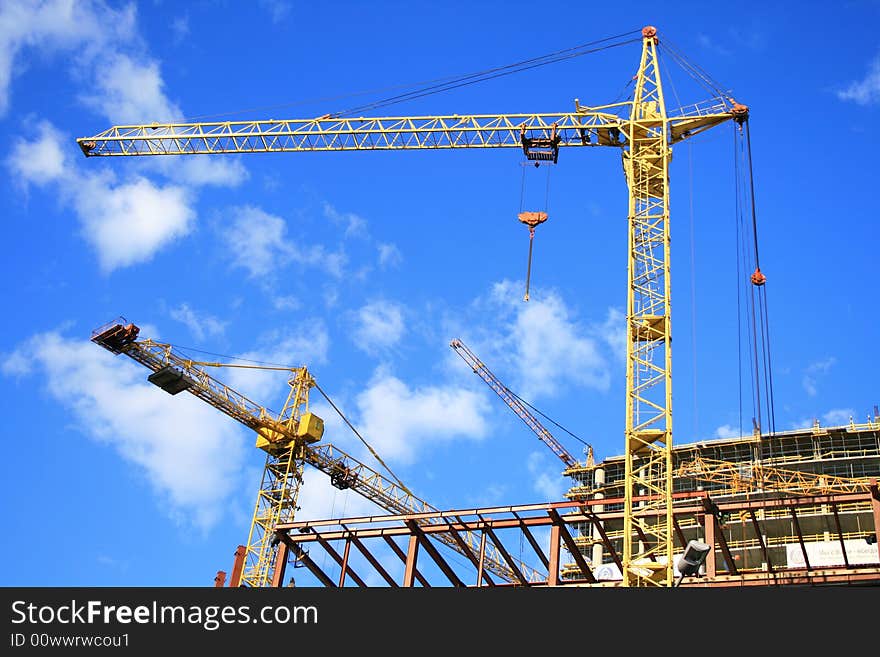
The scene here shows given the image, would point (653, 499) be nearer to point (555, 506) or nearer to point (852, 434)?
point (555, 506)

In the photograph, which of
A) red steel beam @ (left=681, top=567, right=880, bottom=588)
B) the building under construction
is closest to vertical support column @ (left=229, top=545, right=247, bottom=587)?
the building under construction

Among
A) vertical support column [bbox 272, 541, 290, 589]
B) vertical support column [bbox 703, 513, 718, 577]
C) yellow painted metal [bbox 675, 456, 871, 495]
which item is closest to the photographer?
Answer: vertical support column [bbox 703, 513, 718, 577]

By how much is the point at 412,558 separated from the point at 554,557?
6.51 meters

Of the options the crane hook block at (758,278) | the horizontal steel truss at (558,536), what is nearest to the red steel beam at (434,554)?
the horizontal steel truss at (558,536)

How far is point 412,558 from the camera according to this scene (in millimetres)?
47250

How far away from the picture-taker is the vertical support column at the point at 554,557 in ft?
145

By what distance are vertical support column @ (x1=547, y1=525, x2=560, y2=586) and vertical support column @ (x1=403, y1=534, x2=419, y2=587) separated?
6063mm

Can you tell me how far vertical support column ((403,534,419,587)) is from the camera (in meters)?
46.7

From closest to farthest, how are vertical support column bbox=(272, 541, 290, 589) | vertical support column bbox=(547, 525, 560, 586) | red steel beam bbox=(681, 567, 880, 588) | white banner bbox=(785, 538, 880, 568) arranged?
red steel beam bbox=(681, 567, 880, 588) → vertical support column bbox=(547, 525, 560, 586) → vertical support column bbox=(272, 541, 290, 589) → white banner bbox=(785, 538, 880, 568)

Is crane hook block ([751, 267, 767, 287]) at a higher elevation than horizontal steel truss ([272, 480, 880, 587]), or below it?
higher

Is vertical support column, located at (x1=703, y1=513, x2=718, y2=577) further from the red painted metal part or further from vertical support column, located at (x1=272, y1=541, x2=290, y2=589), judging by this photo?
vertical support column, located at (x1=272, y1=541, x2=290, y2=589)

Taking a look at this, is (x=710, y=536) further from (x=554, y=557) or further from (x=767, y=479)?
(x=767, y=479)

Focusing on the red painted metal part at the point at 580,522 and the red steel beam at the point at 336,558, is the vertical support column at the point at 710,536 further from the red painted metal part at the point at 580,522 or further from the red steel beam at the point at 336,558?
the red steel beam at the point at 336,558

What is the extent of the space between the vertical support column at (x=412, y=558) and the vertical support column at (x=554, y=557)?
19.9 ft
